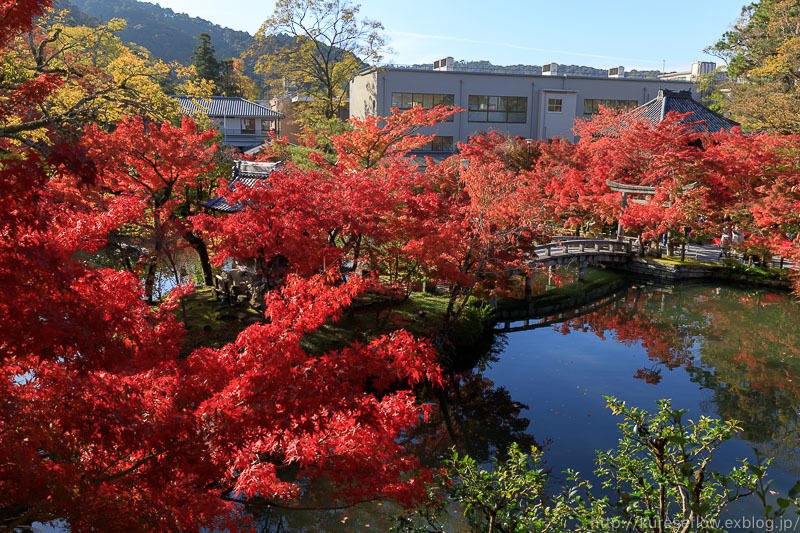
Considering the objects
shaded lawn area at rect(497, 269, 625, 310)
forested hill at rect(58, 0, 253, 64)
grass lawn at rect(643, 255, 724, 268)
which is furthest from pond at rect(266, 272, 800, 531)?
forested hill at rect(58, 0, 253, 64)

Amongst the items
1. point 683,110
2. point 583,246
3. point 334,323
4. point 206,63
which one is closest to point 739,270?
point 583,246

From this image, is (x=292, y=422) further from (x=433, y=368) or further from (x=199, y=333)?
(x=199, y=333)

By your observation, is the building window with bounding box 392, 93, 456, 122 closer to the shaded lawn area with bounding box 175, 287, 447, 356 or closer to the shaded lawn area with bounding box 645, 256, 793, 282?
the shaded lawn area with bounding box 645, 256, 793, 282

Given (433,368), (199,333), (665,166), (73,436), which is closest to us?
(73,436)

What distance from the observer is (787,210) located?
64.2 feet

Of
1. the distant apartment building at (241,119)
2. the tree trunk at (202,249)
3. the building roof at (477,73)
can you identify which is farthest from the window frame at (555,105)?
the tree trunk at (202,249)

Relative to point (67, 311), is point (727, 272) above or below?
below

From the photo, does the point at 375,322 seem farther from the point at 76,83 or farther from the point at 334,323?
the point at 76,83

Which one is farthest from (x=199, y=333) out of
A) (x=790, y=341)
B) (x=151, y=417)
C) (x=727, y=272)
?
(x=727, y=272)

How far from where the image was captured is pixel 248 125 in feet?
148

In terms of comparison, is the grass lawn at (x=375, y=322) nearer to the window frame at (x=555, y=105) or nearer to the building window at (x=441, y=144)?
the building window at (x=441, y=144)

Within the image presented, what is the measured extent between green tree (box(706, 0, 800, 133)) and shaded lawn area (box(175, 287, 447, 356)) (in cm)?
1924

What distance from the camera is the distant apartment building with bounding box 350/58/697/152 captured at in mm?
34938

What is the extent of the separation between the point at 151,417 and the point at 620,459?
374 cm
